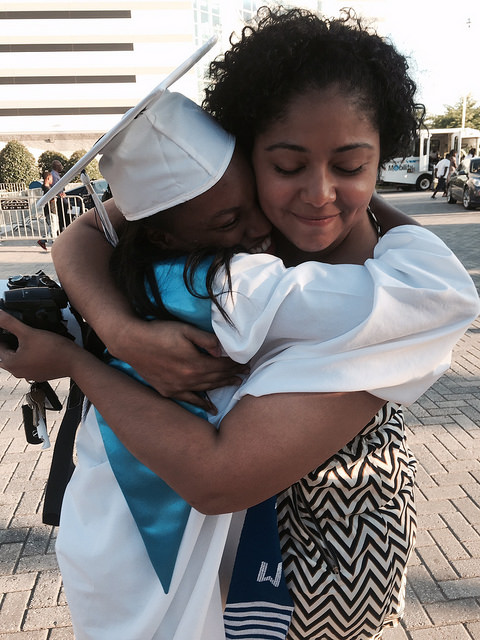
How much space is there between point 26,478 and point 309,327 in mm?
3272

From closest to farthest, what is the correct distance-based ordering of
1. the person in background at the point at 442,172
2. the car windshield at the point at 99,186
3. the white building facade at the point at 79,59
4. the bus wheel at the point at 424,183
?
the car windshield at the point at 99,186 < the person in background at the point at 442,172 < the bus wheel at the point at 424,183 < the white building facade at the point at 79,59

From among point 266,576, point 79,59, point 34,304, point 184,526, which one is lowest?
point 266,576

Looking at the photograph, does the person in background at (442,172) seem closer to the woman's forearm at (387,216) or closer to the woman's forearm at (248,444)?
the woman's forearm at (387,216)

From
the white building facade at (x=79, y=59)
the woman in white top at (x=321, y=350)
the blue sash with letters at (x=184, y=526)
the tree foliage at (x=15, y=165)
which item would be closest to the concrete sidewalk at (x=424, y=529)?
the woman in white top at (x=321, y=350)

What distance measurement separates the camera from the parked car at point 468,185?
17.3 m

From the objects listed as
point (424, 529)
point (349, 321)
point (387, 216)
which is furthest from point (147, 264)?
point (424, 529)

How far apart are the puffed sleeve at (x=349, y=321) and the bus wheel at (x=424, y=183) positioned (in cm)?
2770

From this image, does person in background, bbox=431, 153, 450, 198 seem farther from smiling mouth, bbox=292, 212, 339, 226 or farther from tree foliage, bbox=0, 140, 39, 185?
tree foliage, bbox=0, 140, 39, 185

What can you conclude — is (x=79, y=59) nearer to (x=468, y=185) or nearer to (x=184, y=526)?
(x=468, y=185)

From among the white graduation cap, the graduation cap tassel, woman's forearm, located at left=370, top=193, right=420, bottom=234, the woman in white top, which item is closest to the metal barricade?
the graduation cap tassel

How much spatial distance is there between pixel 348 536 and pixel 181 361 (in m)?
0.55

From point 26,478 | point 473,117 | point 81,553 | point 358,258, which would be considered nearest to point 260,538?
point 81,553

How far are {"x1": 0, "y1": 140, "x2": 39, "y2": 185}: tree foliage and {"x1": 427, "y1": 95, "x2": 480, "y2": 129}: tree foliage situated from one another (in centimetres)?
4384

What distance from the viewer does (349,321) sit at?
1.04 m
